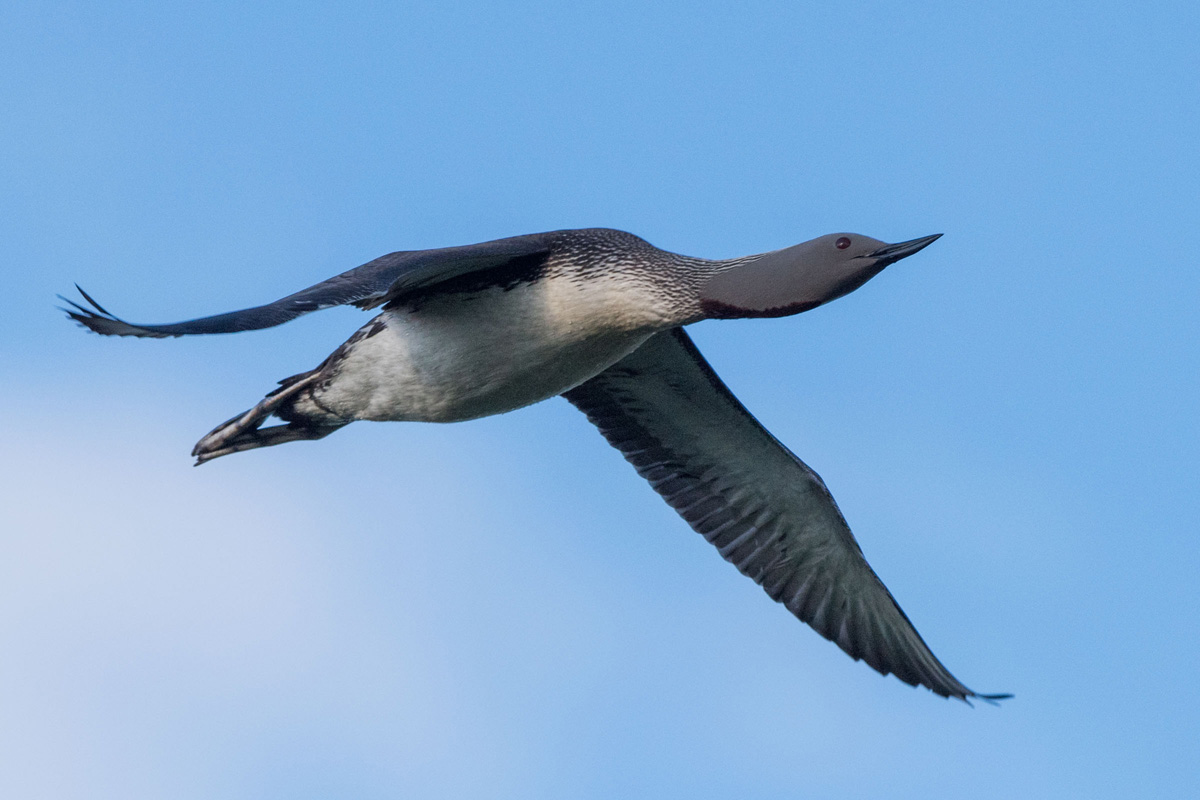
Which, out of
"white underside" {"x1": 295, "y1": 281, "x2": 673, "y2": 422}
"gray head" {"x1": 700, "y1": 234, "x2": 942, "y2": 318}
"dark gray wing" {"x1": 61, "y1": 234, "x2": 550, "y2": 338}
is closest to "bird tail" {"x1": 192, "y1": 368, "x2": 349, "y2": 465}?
"white underside" {"x1": 295, "y1": 281, "x2": 673, "y2": 422}

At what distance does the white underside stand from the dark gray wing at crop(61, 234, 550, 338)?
28 centimetres

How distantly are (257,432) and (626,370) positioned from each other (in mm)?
2916

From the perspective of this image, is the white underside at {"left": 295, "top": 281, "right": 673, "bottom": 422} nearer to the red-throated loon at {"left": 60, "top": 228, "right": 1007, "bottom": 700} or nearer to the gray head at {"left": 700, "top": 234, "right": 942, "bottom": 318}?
the red-throated loon at {"left": 60, "top": 228, "right": 1007, "bottom": 700}

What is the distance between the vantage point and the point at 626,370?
11875mm

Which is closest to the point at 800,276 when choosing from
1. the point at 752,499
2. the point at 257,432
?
the point at 752,499

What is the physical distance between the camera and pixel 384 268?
30.7 ft

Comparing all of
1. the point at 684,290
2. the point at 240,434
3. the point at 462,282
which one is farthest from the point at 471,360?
the point at 240,434

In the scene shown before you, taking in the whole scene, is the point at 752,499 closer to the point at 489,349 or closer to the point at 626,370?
the point at 626,370

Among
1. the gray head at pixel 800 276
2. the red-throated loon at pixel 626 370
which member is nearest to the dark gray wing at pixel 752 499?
the red-throated loon at pixel 626 370

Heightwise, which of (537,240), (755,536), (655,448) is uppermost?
(537,240)

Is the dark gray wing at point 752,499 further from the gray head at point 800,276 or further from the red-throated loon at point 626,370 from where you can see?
the gray head at point 800,276

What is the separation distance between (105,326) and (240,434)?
2.38 meters

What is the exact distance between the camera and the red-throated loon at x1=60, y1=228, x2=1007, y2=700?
9.48 metres

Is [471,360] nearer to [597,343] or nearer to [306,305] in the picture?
[597,343]
